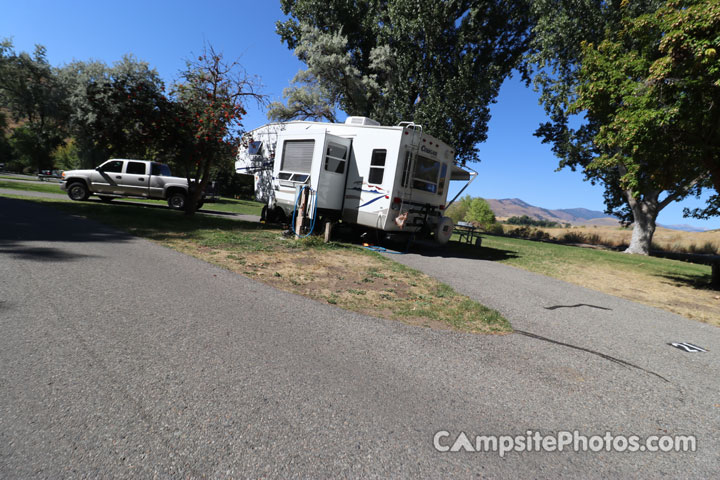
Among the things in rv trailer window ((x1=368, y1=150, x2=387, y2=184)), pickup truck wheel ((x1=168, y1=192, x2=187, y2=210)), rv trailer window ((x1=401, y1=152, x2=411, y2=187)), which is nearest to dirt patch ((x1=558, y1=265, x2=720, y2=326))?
rv trailer window ((x1=401, y1=152, x2=411, y2=187))

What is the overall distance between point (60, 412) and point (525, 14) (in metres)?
29.3

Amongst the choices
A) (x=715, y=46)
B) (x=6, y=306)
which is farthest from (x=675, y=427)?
(x=715, y=46)

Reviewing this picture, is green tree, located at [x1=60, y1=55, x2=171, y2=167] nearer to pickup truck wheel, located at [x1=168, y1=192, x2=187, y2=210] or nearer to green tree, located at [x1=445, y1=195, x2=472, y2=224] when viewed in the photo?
pickup truck wheel, located at [x1=168, y1=192, x2=187, y2=210]

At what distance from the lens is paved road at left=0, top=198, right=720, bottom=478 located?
6.01ft

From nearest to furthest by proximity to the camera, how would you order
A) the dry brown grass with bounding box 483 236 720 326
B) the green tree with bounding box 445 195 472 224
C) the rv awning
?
1. the dry brown grass with bounding box 483 236 720 326
2. the rv awning
3. the green tree with bounding box 445 195 472 224

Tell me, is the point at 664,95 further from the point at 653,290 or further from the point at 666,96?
the point at 653,290

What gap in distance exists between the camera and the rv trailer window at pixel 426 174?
32.7ft

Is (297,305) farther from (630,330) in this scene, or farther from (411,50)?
(411,50)

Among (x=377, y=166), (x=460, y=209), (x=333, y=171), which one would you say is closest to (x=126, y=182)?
(x=333, y=171)

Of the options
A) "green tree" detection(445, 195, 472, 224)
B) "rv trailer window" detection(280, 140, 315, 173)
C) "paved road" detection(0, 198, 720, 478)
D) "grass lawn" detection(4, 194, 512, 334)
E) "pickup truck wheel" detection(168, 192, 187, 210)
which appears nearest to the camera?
"paved road" detection(0, 198, 720, 478)

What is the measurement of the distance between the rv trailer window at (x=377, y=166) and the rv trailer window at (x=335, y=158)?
96 cm

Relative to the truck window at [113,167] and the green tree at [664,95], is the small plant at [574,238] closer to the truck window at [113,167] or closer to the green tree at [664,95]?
the green tree at [664,95]

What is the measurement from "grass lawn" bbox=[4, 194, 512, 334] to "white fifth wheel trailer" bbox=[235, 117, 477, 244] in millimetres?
1270

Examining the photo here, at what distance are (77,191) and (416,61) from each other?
68.0 feet
